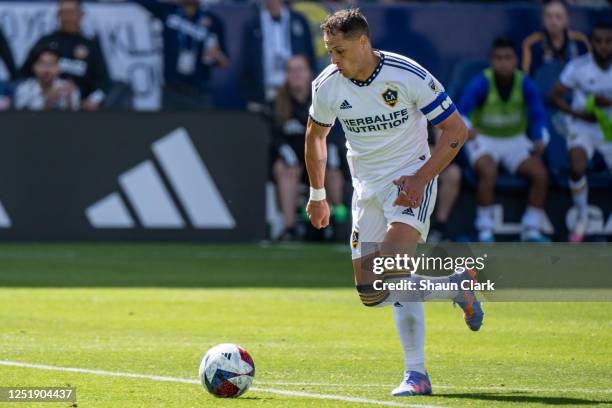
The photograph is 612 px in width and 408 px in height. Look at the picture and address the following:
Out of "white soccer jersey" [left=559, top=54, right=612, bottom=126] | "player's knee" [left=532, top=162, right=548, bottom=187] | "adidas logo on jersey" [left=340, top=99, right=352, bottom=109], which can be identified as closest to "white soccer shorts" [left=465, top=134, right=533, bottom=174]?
"player's knee" [left=532, top=162, right=548, bottom=187]

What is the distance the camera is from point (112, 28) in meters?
20.8

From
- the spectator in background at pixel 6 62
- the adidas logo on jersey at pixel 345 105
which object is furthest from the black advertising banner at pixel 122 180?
the adidas logo on jersey at pixel 345 105

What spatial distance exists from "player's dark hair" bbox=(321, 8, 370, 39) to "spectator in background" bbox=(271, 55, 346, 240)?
1178 centimetres

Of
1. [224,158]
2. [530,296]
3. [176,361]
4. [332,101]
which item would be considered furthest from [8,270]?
[332,101]

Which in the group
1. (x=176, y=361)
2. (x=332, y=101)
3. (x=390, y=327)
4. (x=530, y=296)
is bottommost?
(x=530, y=296)

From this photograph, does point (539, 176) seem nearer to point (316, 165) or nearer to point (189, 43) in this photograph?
point (189, 43)

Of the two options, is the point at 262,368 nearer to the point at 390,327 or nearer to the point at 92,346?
the point at 92,346

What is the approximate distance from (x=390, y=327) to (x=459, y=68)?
10.2 metres

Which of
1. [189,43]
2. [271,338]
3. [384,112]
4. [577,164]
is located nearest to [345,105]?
[384,112]

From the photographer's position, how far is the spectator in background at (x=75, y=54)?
20.0 meters

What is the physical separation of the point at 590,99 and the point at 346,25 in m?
13.2

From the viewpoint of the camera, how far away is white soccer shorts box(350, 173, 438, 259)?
8.12m

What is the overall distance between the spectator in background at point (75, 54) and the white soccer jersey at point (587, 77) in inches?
264

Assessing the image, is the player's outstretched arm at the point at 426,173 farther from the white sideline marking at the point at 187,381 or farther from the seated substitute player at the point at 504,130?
the seated substitute player at the point at 504,130
